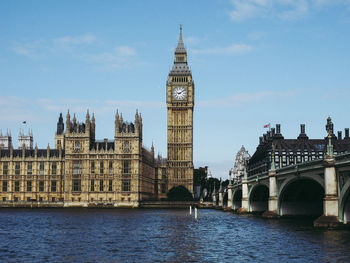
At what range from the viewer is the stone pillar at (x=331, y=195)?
48.1 m

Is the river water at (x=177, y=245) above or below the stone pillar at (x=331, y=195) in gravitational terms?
below

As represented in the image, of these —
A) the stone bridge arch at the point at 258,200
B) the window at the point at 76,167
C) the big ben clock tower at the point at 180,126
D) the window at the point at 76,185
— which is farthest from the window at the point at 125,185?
the stone bridge arch at the point at 258,200

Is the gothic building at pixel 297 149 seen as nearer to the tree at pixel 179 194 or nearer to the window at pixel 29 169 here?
the tree at pixel 179 194

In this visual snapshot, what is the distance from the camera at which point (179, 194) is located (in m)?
153

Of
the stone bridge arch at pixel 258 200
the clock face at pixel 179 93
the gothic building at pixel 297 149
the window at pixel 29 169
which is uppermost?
the clock face at pixel 179 93

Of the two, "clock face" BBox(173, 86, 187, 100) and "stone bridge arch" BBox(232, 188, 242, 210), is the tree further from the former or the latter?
"stone bridge arch" BBox(232, 188, 242, 210)

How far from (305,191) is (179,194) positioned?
85573 millimetres

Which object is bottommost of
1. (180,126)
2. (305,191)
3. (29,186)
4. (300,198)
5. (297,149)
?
(300,198)

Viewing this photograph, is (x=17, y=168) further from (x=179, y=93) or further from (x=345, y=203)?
(x=345, y=203)

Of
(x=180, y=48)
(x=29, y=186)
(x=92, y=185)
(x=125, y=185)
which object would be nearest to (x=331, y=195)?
(x=125, y=185)

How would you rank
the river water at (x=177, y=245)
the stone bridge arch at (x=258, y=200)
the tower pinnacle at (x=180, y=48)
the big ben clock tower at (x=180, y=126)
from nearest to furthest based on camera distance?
the river water at (x=177, y=245) < the stone bridge arch at (x=258, y=200) < the big ben clock tower at (x=180, y=126) < the tower pinnacle at (x=180, y=48)

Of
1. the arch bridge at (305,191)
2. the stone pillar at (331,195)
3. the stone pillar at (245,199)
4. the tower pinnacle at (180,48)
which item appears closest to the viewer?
the arch bridge at (305,191)

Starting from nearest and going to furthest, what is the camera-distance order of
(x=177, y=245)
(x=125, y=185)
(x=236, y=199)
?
(x=177, y=245)
(x=236, y=199)
(x=125, y=185)

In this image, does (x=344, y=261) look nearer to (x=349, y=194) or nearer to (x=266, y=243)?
(x=266, y=243)
